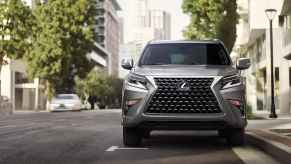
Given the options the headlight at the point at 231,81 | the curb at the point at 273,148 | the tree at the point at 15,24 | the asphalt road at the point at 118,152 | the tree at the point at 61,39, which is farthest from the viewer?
the tree at the point at 61,39

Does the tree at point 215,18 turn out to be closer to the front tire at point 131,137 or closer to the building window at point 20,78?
the front tire at point 131,137

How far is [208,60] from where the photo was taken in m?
11.4

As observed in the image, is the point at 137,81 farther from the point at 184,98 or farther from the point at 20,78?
the point at 20,78

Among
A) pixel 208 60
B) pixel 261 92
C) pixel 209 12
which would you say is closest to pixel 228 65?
pixel 208 60

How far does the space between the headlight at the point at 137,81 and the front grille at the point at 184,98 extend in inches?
10.2

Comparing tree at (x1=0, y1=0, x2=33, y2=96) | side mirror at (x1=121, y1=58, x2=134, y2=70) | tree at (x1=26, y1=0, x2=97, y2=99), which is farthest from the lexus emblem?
tree at (x1=26, y1=0, x2=97, y2=99)

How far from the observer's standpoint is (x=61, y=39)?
2025 inches

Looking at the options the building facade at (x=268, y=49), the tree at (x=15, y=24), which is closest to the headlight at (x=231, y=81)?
the building facade at (x=268, y=49)

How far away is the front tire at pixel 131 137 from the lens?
10.8 meters

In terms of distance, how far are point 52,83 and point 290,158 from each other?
46459mm

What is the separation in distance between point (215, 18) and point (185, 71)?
87.2 feet

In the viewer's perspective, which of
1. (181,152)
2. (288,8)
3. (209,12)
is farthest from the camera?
(209,12)

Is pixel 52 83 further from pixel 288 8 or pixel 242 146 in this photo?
pixel 242 146

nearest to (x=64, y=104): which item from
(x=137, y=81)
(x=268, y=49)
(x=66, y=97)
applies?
(x=66, y=97)
